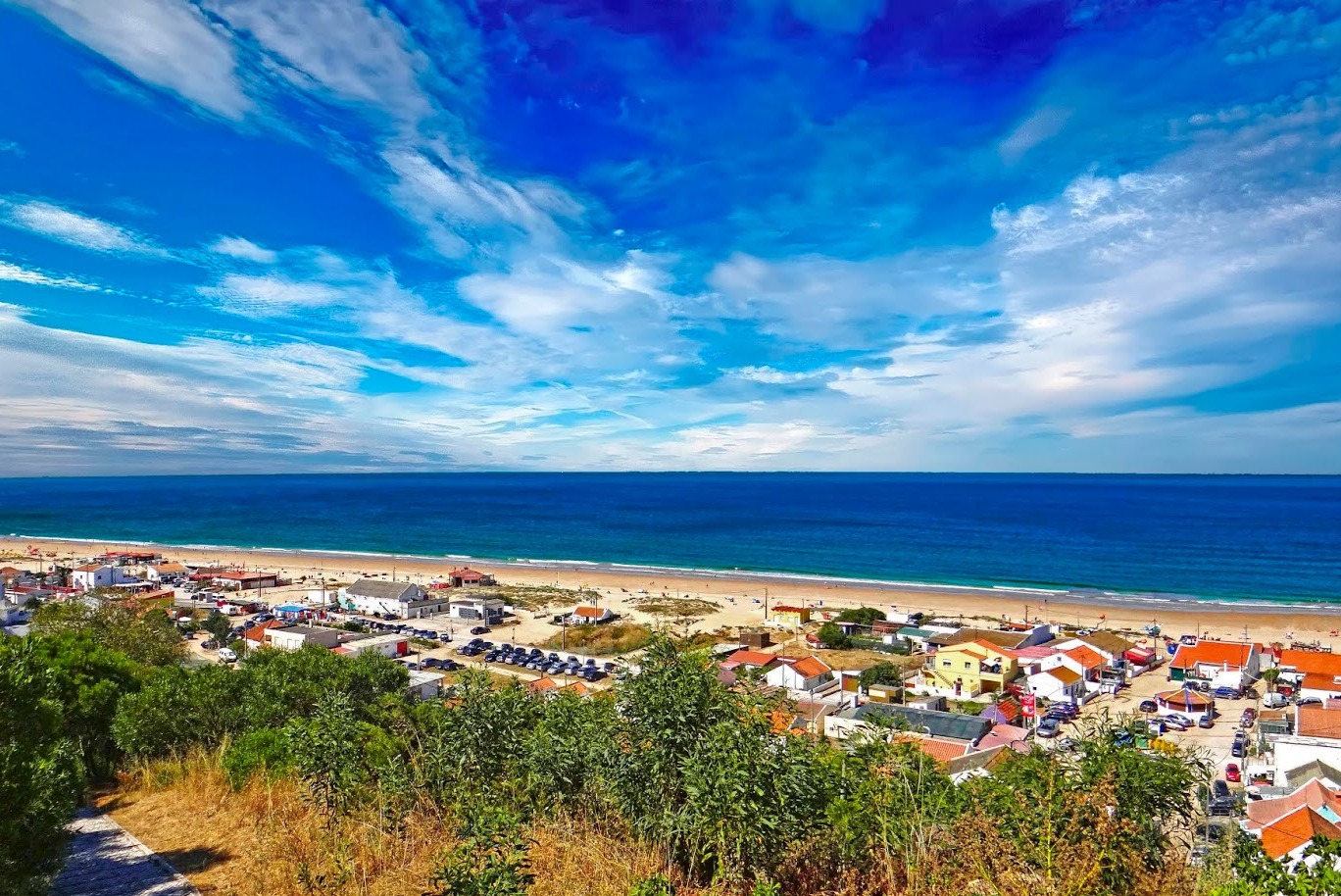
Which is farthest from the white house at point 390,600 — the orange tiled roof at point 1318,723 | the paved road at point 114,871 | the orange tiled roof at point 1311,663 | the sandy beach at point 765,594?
the orange tiled roof at point 1311,663

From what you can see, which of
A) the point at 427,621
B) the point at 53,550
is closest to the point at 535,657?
the point at 427,621

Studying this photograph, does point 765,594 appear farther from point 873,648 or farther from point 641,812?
point 641,812

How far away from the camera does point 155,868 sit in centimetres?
836

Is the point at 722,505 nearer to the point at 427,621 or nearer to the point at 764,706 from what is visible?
the point at 427,621

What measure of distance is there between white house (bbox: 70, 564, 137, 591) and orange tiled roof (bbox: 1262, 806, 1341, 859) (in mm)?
65757

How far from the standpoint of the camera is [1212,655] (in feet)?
113

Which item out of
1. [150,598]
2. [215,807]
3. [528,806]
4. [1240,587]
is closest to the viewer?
[528,806]

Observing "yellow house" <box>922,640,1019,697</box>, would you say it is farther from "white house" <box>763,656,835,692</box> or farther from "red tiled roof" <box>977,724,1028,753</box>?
"red tiled roof" <box>977,724,1028,753</box>

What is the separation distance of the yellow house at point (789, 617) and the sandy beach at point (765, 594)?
1.68m

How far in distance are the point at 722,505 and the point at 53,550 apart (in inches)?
4286

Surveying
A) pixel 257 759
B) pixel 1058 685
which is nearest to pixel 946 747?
pixel 1058 685

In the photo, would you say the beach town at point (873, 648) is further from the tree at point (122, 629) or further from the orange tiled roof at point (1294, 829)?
the tree at point (122, 629)

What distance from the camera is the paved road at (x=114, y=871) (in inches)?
306

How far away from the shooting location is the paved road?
777 centimetres
